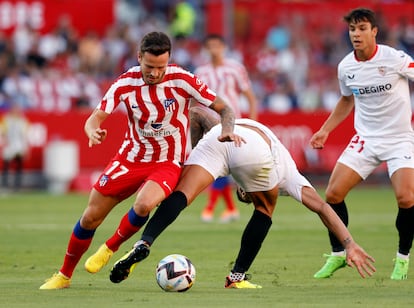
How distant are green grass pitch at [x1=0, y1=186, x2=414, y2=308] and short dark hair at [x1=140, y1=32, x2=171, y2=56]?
2.02 m

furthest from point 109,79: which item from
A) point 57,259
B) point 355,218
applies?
point 57,259

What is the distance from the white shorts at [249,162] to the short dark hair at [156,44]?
34.8 inches

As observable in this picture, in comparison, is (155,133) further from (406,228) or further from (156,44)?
(406,228)

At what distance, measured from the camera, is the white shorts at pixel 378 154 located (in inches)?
425

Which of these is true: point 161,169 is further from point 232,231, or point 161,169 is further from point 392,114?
point 232,231

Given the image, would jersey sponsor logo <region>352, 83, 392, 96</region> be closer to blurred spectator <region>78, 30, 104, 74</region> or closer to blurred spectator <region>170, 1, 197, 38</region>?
blurred spectator <region>78, 30, 104, 74</region>

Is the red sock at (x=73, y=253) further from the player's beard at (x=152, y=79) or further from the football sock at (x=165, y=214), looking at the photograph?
the player's beard at (x=152, y=79)

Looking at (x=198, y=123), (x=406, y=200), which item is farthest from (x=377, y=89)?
(x=198, y=123)

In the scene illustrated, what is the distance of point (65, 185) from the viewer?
83.9 ft

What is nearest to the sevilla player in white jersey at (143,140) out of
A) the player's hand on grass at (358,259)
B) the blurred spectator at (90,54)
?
the player's hand on grass at (358,259)

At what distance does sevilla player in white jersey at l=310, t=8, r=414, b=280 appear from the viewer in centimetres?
1063

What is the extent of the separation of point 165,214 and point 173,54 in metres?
18.0

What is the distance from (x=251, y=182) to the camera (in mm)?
9508

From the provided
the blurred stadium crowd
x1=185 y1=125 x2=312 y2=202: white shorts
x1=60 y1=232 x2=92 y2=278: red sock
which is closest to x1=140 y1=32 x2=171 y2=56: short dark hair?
x1=185 y1=125 x2=312 y2=202: white shorts
